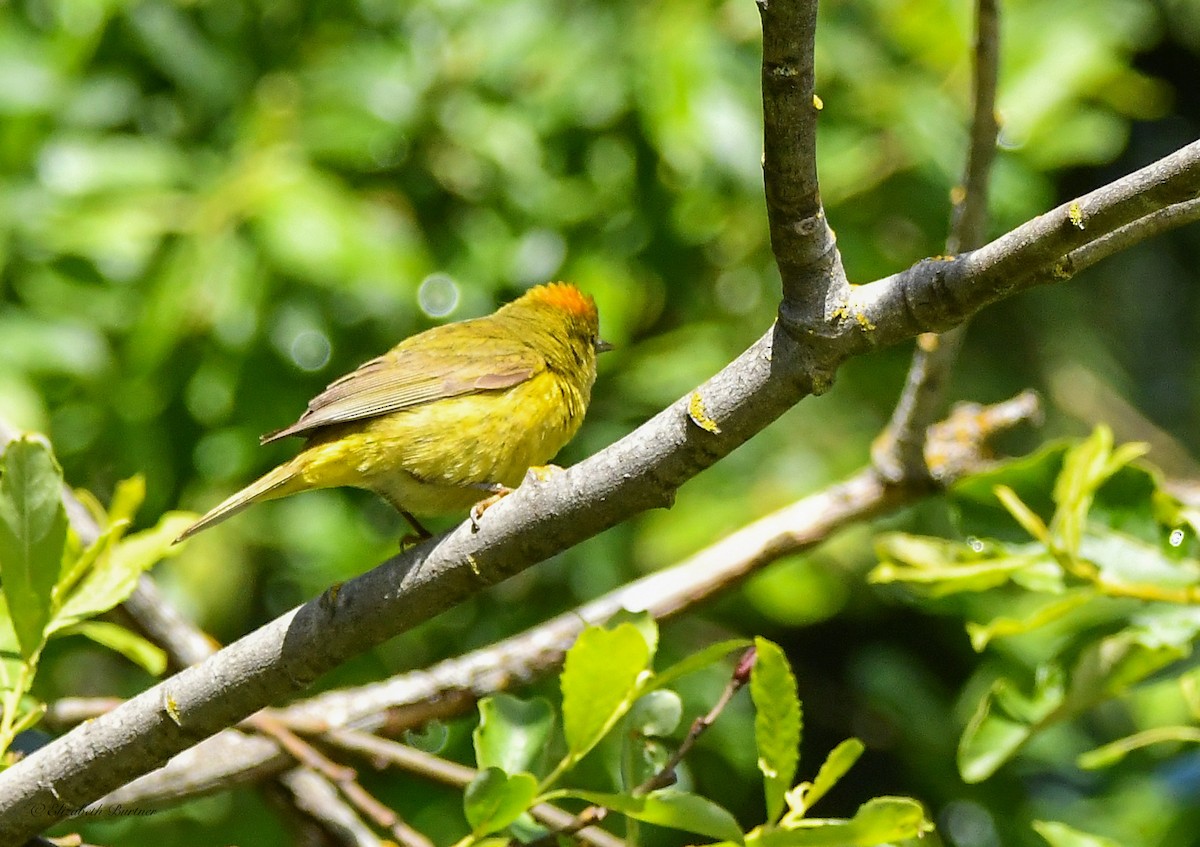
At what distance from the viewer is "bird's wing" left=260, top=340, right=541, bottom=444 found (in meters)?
3.49

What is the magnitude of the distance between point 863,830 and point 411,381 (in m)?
2.03

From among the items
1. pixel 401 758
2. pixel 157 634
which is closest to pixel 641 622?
pixel 401 758

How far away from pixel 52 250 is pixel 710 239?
7.40 ft

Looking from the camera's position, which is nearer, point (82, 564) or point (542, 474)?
point (542, 474)

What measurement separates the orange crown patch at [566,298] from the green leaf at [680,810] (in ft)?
7.73

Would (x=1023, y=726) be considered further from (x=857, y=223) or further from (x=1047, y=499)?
(x=857, y=223)

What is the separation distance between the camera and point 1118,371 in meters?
6.69

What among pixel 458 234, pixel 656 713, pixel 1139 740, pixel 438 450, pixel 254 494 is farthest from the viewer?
pixel 458 234

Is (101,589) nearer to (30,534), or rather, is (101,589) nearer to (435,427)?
(30,534)

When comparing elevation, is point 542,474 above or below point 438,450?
above

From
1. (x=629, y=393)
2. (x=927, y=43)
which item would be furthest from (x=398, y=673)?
(x=927, y=43)

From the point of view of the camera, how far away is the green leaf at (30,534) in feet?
7.46

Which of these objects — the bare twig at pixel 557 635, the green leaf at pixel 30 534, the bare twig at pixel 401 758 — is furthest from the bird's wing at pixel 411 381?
the green leaf at pixel 30 534

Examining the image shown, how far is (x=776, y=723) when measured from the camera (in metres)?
2.15
